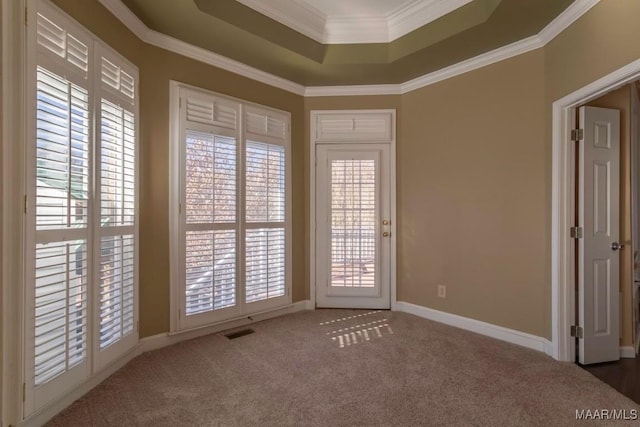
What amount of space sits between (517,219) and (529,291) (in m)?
0.65

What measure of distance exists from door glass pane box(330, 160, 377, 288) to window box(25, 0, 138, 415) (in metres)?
2.19

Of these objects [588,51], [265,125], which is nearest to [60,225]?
[265,125]

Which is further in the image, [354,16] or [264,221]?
[264,221]

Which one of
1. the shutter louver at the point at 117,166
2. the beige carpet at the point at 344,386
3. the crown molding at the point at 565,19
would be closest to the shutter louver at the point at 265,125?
the shutter louver at the point at 117,166

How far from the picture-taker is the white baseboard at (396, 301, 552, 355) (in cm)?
286

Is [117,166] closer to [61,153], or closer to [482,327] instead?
[61,153]

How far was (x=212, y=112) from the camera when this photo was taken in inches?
125

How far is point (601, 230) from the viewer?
2678 mm

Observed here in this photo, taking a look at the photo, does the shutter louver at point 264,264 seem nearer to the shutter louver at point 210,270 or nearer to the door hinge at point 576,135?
the shutter louver at point 210,270

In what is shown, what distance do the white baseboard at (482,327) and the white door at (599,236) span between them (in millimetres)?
301

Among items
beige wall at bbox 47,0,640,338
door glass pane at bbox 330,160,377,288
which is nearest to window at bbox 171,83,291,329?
beige wall at bbox 47,0,640,338

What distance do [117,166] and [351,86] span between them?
2.68 metres

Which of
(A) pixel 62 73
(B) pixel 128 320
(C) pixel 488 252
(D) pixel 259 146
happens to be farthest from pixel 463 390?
(A) pixel 62 73

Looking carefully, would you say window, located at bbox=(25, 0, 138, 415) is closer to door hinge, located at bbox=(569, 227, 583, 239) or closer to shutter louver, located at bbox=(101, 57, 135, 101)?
shutter louver, located at bbox=(101, 57, 135, 101)
